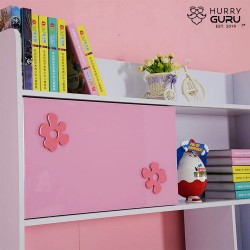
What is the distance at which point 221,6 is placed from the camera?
2.44 m

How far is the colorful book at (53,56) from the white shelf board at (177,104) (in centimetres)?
8

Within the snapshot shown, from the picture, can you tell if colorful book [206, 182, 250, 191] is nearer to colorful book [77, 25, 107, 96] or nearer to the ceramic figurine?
the ceramic figurine

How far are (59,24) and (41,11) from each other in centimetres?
29

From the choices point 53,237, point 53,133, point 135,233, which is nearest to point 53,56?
point 53,133

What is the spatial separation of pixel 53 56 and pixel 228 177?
821 mm

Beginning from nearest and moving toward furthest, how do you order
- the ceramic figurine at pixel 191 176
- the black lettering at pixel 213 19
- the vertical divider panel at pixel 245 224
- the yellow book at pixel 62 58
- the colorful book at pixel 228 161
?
the yellow book at pixel 62 58, the ceramic figurine at pixel 191 176, the colorful book at pixel 228 161, the vertical divider panel at pixel 245 224, the black lettering at pixel 213 19

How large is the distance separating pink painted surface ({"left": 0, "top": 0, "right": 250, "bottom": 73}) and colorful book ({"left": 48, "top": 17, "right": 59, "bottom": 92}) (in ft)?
0.89

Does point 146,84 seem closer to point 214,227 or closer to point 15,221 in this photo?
point 214,227

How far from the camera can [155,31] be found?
217 cm

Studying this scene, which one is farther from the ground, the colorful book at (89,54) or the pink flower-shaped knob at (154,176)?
the colorful book at (89,54)

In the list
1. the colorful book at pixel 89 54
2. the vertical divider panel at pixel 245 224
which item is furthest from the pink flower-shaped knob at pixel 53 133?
the vertical divider panel at pixel 245 224

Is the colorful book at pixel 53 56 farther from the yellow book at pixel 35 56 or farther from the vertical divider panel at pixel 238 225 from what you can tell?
the vertical divider panel at pixel 238 225

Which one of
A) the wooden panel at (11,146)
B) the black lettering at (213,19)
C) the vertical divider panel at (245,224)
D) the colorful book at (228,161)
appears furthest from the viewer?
the black lettering at (213,19)

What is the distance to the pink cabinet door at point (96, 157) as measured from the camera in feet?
4.77
